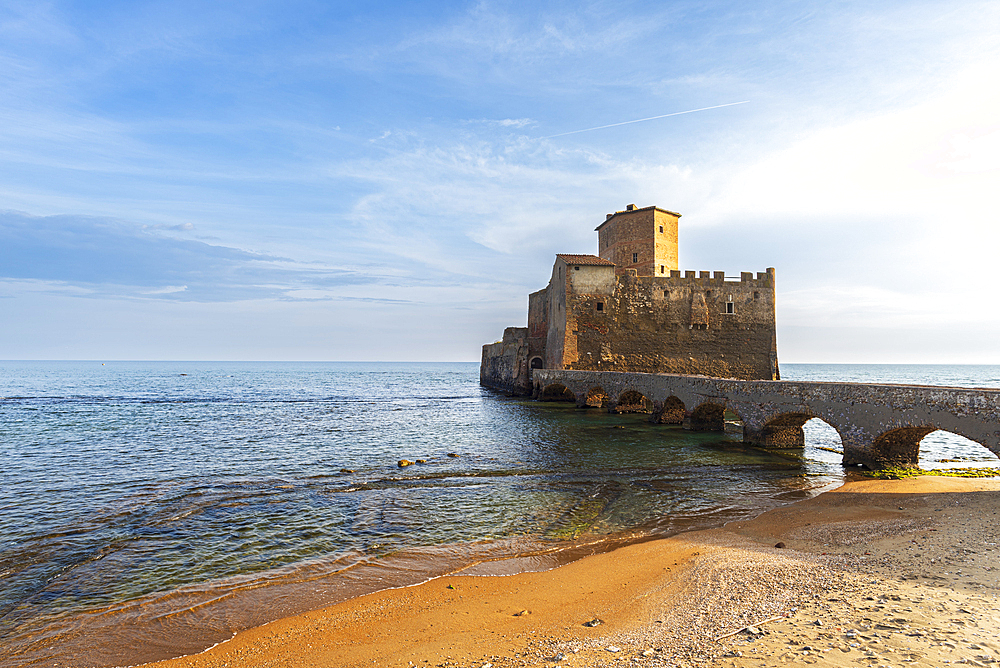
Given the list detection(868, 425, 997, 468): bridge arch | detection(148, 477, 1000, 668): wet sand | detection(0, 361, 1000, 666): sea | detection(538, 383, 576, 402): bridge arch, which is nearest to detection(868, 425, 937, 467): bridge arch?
detection(868, 425, 997, 468): bridge arch

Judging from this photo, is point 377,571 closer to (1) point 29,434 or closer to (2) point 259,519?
(2) point 259,519

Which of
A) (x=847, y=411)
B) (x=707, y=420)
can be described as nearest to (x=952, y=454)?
(x=707, y=420)

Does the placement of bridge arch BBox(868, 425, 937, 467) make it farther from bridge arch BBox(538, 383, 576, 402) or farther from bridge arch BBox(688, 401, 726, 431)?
bridge arch BBox(538, 383, 576, 402)

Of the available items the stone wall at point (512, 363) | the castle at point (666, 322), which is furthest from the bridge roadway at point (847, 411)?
the stone wall at point (512, 363)

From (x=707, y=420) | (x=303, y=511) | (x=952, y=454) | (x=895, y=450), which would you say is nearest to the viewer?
(x=303, y=511)

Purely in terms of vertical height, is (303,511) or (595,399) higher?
(595,399)

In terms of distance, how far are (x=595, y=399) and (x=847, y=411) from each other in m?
20.2

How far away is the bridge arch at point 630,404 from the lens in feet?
96.1

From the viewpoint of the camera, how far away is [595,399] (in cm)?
3375

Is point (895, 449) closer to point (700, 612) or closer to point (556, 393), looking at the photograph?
point (700, 612)

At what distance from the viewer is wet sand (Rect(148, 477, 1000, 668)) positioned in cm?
474

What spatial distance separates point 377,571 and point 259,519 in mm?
4134

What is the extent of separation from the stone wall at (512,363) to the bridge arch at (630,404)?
15.2 m

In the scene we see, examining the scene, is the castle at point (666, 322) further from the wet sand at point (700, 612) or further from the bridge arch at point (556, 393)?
the wet sand at point (700, 612)
